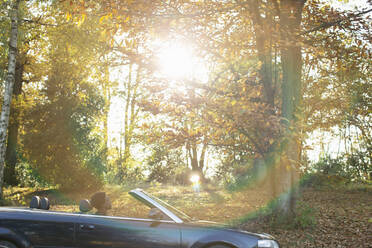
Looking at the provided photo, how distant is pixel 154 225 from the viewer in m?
4.89

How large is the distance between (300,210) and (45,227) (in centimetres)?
777

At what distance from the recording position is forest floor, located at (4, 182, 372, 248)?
28.7 feet

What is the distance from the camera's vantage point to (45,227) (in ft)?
16.1

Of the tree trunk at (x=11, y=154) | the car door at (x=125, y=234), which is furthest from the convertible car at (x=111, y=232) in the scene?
the tree trunk at (x=11, y=154)

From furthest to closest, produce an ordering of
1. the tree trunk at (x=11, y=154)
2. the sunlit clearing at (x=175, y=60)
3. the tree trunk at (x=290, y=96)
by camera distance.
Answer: the tree trunk at (x=11, y=154) < the sunlit clearing at (x=175, y=60) < the tree trunk at (x=290, y=96)

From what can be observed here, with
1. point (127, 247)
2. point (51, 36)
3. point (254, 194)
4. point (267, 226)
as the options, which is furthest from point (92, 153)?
point (127, 247)

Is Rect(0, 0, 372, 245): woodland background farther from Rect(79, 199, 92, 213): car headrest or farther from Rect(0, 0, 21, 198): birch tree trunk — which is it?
Rect(79, 199, 92, 213): car headrest

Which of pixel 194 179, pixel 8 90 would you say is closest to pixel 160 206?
pixel 8 90

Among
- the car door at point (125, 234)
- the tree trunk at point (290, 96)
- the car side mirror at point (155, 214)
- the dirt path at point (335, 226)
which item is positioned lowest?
the dirt path at point (335, 226)

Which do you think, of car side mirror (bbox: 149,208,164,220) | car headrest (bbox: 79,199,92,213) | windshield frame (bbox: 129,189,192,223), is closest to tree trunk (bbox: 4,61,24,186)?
car headrest (bbox: 79,199,92,213)

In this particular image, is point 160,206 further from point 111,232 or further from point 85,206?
point 85,206

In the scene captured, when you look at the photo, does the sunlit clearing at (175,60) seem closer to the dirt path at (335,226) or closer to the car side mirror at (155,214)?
the dirt path at (335,226)

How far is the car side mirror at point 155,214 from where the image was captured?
4900mm

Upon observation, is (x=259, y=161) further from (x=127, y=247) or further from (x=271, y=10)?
(x=127, y=247)
